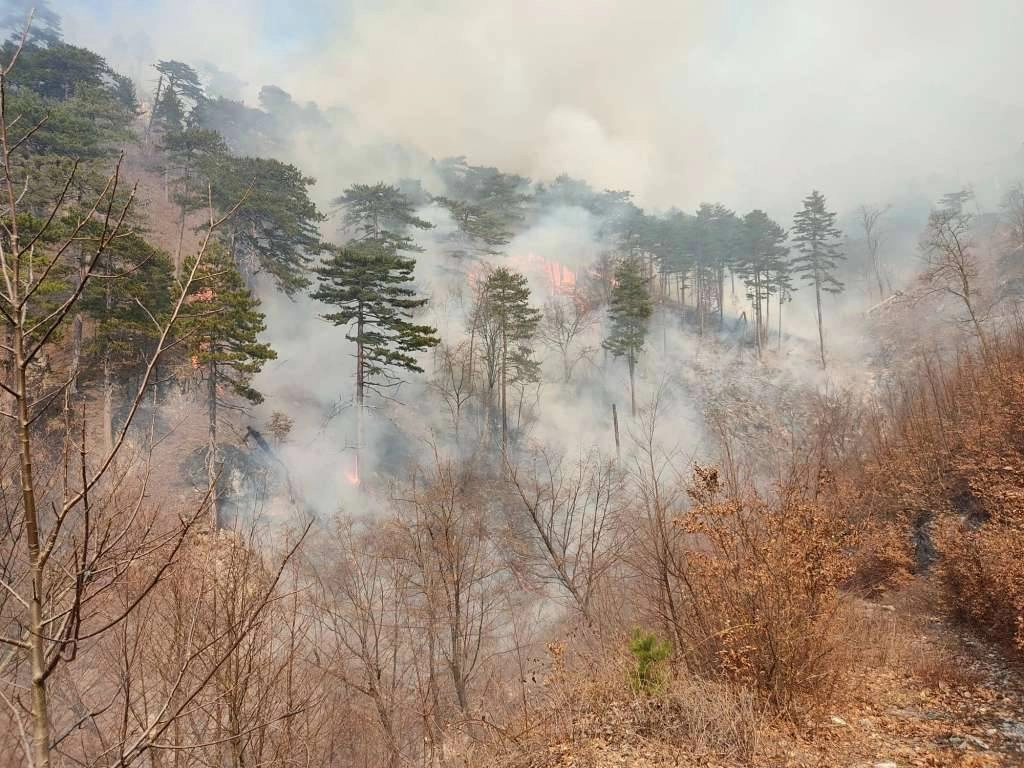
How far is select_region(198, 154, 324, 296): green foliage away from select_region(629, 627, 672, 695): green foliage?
97.7 feet

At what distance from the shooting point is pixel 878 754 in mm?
5930

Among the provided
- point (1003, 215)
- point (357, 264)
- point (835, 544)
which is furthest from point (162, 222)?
point (1003, 215)

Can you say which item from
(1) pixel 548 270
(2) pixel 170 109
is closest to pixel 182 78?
(2) pixel 170 109

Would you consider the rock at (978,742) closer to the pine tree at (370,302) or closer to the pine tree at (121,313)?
the pine tree at (370,302)

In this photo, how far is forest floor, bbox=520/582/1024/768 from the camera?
5.83 meters

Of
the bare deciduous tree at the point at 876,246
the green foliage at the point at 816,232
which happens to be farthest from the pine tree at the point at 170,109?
the bare deciduous tree at the point at 876,246

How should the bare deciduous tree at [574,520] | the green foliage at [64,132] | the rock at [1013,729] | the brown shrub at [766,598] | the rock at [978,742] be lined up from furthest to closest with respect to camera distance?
the green foliage at [64,132]
the bare deciduous tree at [574,520]
the brown shrub at [766,598]
the rock at [1013,729]
the rock at [978,742]

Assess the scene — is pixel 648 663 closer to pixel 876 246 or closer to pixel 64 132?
pixel 64 132

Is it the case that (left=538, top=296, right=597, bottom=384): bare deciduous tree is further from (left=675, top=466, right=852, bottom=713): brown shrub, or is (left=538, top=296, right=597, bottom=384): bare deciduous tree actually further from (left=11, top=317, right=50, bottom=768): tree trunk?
(left=11, top=317, right=50, bottom=768): tree trunk

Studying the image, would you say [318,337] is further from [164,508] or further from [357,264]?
[164,508]

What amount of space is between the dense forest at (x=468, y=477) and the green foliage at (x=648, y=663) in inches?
2.0

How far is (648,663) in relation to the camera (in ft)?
22.8

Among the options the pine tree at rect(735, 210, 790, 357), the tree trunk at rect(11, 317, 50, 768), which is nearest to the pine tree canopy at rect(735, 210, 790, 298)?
the pine tree at rect(735, 210, 790, 357)

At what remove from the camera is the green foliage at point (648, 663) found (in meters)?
6.89
